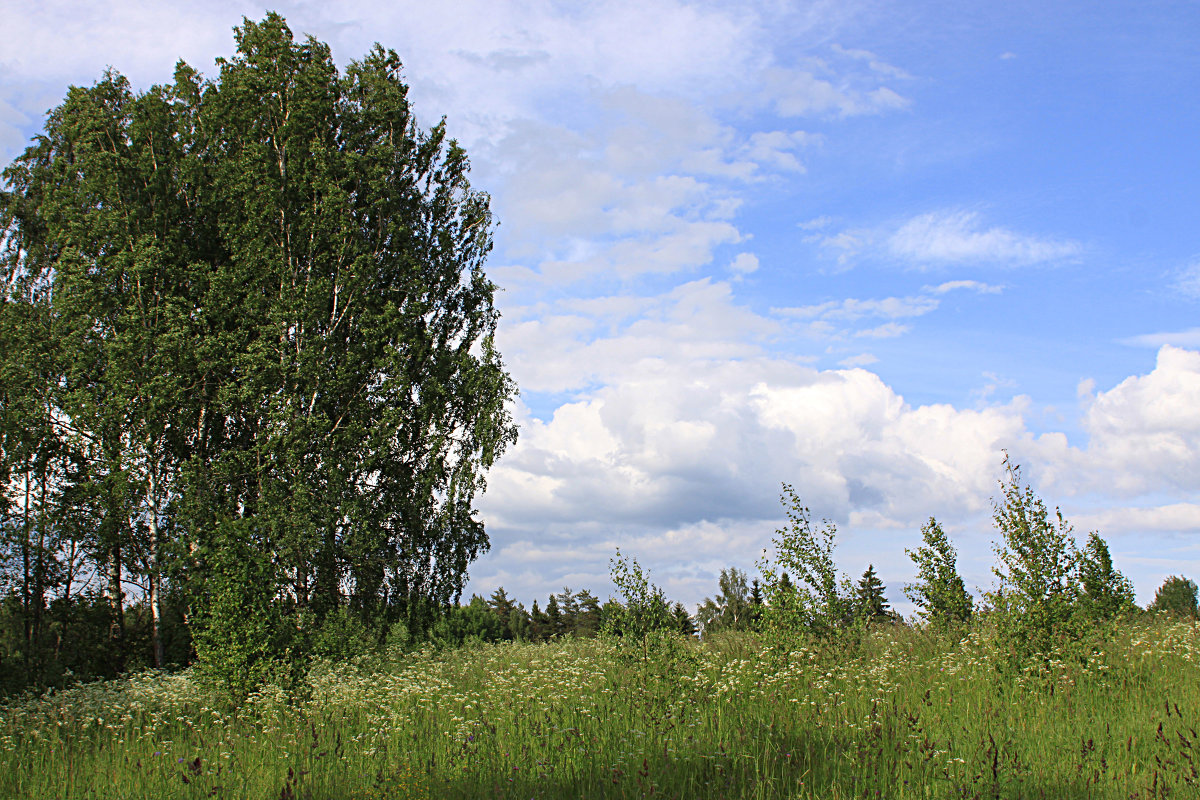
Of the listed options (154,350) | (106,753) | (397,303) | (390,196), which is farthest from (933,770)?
(154,350)

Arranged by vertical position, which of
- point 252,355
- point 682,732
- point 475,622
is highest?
point 252,355

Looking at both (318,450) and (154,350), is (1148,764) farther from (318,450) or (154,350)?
(154,350)

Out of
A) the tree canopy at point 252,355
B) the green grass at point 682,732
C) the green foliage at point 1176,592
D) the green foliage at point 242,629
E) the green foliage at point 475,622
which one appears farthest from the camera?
the green foliage at point 475,622

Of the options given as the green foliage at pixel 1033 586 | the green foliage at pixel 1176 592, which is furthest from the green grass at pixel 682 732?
the green foliage at pixel 1176 592

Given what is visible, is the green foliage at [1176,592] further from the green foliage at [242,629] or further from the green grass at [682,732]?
the green foliage at [242,629]

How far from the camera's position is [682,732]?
21.9ft

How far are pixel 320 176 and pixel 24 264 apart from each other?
9.08m

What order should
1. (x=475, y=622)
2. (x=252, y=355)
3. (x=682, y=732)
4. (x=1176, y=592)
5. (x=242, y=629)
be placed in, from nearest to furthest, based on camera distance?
(x=682, y=732) → (x=242, y=629) → (x=252, y=355) → (x=1176, y=592) → (x=475, y=622)

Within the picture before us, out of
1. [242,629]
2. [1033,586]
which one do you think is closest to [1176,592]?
[1033,586]

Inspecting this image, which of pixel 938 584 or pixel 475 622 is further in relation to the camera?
pixel 475 622

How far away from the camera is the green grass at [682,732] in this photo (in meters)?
5.57

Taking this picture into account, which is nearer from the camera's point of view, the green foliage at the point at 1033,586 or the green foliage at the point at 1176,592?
the green foliage at the point at 1033,586

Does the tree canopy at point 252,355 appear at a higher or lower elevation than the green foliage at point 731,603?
higher

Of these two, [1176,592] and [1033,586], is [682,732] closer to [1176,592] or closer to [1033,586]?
[1033,586]
